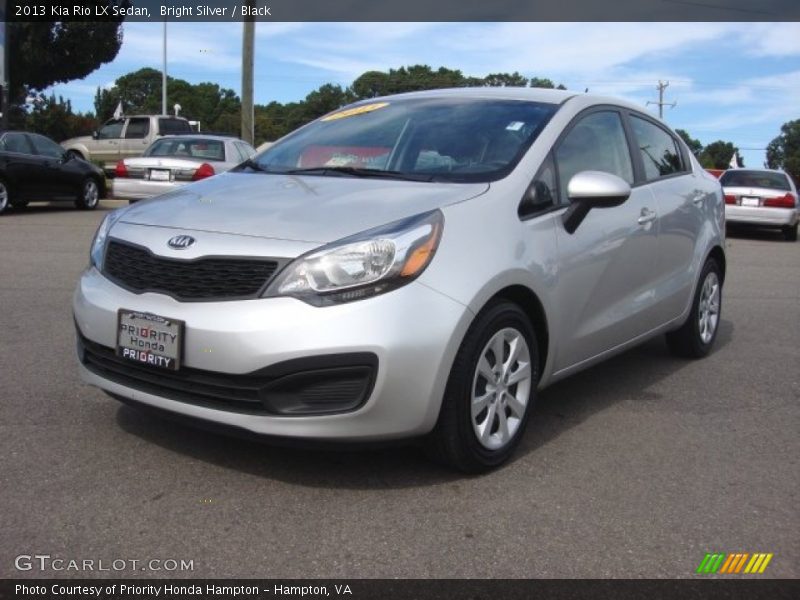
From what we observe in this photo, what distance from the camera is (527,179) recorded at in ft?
12.3

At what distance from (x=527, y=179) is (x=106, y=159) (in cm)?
2301

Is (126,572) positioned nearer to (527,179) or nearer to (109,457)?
(109,457)

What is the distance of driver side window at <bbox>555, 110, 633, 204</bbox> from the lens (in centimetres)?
409

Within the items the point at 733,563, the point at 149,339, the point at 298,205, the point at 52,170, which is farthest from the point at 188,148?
the point at 733,563

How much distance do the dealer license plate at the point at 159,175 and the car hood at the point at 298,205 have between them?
10352mm

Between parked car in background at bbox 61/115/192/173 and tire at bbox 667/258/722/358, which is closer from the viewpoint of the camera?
tire at bbox 667/258/722/358

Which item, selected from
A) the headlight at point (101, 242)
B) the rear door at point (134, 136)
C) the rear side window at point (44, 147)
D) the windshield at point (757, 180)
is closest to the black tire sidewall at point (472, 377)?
the headlight at point (101, 242)

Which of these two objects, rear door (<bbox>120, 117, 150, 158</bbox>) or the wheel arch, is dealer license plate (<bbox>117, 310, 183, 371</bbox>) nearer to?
the wheel arch

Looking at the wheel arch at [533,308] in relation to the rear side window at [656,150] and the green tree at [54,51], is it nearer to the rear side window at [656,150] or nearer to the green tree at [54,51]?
the rear side window at [656,150]

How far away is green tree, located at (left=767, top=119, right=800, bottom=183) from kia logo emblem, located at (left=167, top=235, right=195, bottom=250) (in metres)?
118

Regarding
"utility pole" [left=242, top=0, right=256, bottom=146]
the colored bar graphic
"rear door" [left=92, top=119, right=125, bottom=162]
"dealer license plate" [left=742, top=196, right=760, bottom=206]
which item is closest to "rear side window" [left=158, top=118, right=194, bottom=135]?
"rear door" [left=92, top=119, right=125, bottom=162]

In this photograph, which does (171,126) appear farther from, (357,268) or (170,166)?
(357,268)

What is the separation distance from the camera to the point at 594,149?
174 inches

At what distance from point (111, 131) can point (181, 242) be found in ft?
75.6
